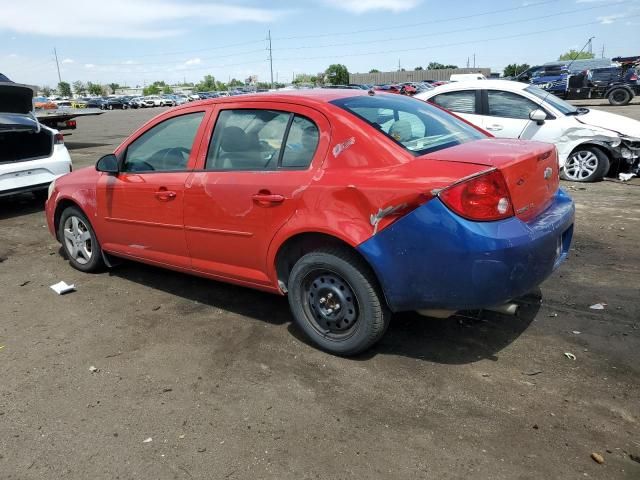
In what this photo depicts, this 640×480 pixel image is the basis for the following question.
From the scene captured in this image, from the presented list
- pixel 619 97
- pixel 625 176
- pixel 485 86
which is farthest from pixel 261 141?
pixel 619 97

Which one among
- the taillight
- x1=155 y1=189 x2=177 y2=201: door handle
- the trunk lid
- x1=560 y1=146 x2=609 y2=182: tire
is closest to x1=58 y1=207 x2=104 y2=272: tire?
x1=155 y1=189 x2=177 y2=201: door handle

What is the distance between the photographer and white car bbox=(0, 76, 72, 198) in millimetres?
7426

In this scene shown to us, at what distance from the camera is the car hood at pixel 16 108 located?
302 inches

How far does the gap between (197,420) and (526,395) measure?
1.84 m

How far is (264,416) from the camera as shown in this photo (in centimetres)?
287

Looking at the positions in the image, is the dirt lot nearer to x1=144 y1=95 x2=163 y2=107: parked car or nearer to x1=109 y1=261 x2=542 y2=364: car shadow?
x1=109 y1=261 x2=542 y2=364: car shadow

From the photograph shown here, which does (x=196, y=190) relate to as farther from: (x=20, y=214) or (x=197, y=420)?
(x=20, y=214)

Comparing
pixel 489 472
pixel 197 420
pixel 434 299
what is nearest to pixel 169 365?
pixel 197 420

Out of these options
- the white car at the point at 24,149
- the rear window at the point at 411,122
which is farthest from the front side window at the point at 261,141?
the white car at the point at 24,149

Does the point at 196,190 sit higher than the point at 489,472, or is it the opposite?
the point at 196,190

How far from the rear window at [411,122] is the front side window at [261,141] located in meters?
0.33

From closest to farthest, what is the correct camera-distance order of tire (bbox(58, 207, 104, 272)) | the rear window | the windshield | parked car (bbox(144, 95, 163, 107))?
the rear window, tire (bbox(58, 207, 104, 272)), the windshield, parked car (bbox(144, 95, 163, 107))

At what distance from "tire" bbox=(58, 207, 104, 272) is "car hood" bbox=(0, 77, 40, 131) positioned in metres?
3.25

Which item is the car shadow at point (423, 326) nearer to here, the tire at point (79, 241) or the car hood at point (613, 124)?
the tire at point (79, 241)
